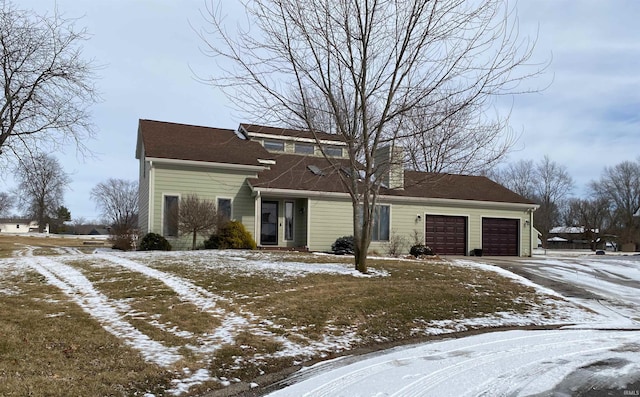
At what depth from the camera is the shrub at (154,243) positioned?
1831 cm

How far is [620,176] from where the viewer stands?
Result: 2537 inches

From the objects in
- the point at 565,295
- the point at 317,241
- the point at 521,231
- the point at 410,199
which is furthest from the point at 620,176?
the point at 565,295

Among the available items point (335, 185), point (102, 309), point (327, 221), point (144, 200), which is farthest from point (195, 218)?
point (102, 309)

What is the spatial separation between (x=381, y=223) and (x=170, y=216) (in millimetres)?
9204

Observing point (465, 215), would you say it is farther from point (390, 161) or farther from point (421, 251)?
point (390, 161)

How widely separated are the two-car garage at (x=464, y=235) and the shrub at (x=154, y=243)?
1192cm

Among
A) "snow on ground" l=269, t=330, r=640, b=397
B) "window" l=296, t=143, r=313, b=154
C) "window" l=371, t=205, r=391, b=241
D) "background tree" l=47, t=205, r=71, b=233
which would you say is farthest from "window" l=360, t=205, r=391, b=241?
"background tree" l=47, t=205, r=71, b=233

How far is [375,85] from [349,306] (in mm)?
5222

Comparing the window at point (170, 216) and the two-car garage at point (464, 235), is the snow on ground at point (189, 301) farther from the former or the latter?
the two-car garage at point (464, 235)

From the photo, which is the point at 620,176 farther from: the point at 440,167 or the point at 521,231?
the point at 440,167

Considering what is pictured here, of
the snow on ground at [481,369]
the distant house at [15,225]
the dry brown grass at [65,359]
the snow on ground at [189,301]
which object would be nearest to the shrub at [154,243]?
the snow on ground at [189,301]

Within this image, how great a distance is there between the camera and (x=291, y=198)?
2172cm

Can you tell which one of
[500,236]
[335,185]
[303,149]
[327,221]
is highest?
[303,149]

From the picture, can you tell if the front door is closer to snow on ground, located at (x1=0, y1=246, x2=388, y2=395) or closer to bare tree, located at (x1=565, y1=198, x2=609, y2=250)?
snow on ground, located at (x1=0, y1=246, x2=388, y2=395)
